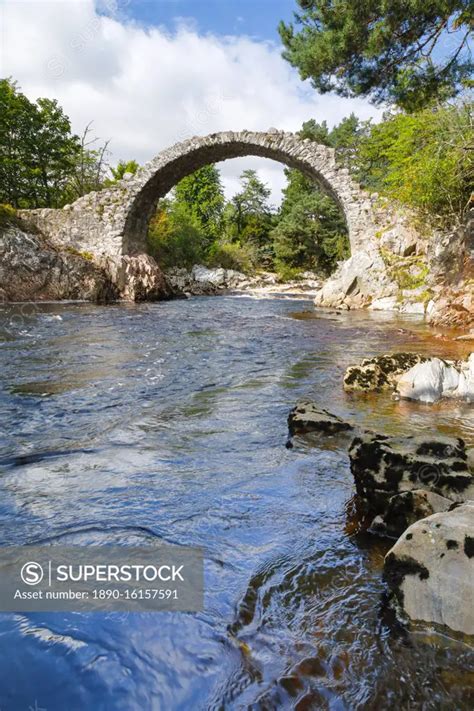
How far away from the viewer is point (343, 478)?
9.14 ft

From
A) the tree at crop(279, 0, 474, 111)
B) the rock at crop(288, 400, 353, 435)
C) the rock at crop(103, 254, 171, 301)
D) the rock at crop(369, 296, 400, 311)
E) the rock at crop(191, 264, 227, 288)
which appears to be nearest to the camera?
the rock at crop(288, 400, 353, 435)

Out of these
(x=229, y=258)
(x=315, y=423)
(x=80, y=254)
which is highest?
(x=229, y=258)

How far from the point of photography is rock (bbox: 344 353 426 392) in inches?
194

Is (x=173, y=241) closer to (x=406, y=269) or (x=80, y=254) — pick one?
(x=80, y=254)

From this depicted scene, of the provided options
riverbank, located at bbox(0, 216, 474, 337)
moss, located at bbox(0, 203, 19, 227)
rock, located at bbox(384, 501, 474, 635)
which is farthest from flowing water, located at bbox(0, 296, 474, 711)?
moss, located at bbox(0, 203, 19, 227)

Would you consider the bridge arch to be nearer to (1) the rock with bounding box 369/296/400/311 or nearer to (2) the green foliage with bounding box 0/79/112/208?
(1) the rock with bounding box 369/296/400/311

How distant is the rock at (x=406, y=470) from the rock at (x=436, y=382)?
75.6 inches

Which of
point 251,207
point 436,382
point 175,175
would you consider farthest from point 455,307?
point 251,207

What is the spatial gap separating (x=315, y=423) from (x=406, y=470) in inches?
44.7

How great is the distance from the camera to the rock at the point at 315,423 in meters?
3.48

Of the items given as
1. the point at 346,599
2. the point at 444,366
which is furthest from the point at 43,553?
the point at 444,366

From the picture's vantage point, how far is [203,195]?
43.2 m

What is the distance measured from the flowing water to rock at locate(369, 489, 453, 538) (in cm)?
10

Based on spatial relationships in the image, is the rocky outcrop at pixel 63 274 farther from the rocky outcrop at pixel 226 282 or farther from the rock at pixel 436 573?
the rock at pixel 436 573
